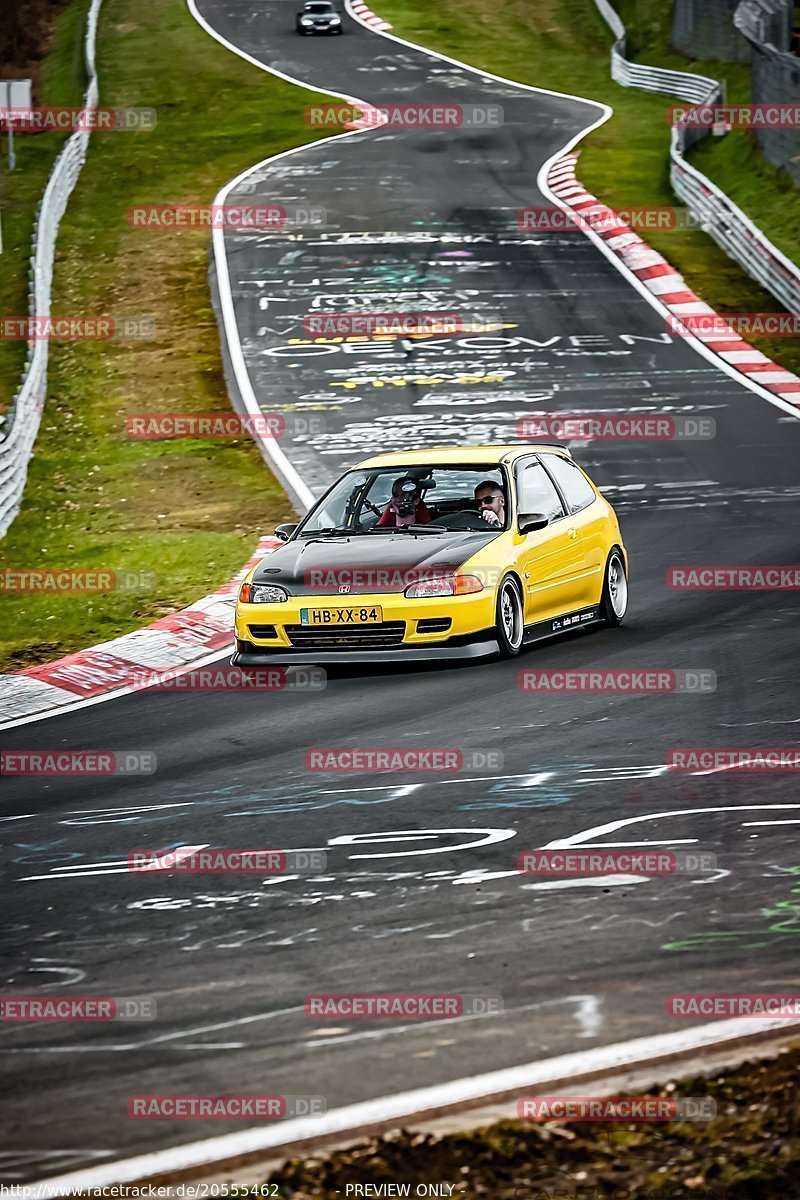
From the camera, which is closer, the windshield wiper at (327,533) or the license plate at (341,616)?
the license plate at (341,616)

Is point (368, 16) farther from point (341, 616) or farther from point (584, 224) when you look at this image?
point (341, 616)

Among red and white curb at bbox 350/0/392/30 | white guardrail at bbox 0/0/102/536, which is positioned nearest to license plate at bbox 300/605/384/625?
white guardrail at bbox 0/0/102/536

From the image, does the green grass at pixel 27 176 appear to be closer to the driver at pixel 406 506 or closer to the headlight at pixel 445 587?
the driver at pixel 406 506

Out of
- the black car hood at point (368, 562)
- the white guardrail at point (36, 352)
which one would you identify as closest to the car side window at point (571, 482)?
the black car hood at point (368, 562)

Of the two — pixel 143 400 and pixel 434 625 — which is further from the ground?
pixel 434 625

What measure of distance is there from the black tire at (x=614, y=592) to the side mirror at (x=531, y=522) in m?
1.02

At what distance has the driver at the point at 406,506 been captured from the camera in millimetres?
13164

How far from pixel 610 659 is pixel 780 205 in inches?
876

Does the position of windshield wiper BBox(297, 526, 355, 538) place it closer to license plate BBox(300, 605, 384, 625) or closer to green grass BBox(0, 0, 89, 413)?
license plate BBox(300, 605, 384, 625)

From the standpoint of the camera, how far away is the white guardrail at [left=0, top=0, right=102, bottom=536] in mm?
19469

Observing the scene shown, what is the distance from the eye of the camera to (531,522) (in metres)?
12.7

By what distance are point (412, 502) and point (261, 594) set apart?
142 cm

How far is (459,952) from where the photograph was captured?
6.48 m

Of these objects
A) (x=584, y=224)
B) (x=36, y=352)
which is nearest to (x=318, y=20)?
(x=584, y=224)
